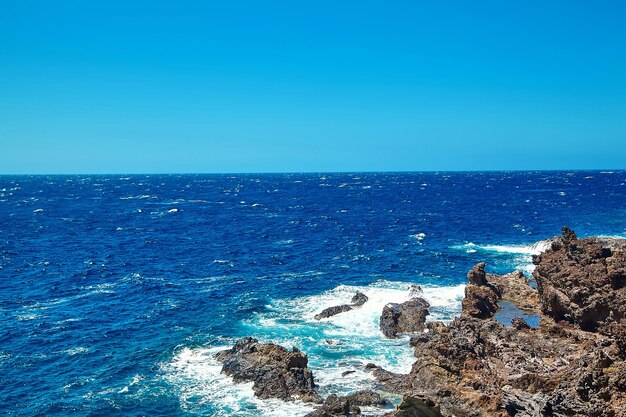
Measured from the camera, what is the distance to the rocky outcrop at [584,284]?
122ft

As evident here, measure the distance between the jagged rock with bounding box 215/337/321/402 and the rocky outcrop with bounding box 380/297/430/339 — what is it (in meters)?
11.9

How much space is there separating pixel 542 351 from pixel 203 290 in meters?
38.1

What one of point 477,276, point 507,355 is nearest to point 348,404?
point 507,355

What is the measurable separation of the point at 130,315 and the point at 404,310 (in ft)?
89.2

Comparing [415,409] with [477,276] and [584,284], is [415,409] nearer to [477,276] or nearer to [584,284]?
[584,284]

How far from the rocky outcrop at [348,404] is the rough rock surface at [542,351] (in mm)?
2397

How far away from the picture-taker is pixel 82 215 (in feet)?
417

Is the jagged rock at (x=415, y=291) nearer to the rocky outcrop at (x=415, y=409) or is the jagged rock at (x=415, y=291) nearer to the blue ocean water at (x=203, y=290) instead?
the blue ocean water at (x=203, y=290)

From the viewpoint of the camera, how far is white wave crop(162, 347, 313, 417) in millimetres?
30062

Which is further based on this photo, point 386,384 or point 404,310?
point 404,310

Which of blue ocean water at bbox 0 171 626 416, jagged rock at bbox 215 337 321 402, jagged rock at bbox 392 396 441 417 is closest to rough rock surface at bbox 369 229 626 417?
jagged rock at bbox 392 396 441 417

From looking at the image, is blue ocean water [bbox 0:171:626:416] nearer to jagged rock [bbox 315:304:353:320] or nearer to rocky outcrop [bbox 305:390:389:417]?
jagged rock [bbox 315:304:353:320]

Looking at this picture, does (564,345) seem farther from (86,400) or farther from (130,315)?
(130,315)

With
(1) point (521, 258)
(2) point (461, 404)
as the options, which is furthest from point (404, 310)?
(1) point (521, 258)
